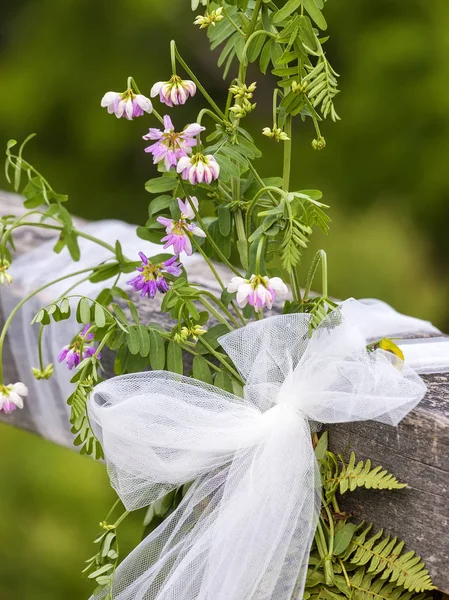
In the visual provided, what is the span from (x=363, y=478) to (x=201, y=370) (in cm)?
21

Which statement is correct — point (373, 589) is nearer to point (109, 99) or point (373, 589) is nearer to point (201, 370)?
point (201, 370)

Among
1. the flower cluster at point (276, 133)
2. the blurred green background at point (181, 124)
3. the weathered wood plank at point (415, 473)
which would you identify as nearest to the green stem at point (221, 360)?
the weathered wood plank at point (415, 473)

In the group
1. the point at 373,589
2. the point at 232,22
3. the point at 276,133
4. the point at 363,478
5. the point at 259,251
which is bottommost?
the point at 373,589

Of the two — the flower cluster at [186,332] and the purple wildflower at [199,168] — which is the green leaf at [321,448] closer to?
the flower cluster at [186,332]

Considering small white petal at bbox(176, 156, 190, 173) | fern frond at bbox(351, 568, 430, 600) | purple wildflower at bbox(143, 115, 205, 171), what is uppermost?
purple wildflower at bbox(143, 115, 205, 171)

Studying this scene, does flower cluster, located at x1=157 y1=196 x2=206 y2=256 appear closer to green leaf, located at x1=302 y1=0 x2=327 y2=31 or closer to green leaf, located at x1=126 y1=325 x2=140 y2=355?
green leaf, located at x1=126 y1=325 x2=140 y2=355

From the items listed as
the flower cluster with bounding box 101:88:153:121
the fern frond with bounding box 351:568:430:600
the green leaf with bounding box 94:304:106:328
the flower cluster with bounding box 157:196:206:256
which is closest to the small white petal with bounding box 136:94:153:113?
the flower cluster with bounding box 101:88:153:121

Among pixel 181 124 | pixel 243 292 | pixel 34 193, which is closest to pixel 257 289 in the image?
pixel 243 292

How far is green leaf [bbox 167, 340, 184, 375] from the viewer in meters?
0.89

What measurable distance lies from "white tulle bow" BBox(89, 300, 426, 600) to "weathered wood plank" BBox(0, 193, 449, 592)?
0.03 meters

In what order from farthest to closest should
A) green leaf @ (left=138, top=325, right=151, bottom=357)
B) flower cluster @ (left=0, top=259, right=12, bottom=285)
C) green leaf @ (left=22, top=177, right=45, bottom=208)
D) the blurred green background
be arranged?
the blurred green background < green leaf @ (left=22, top=177, right=45, bottom=208) < flower cluster @ (left=0, top=259, right=12, bottom=285) < green leaf @ (left=138, top=325, right=151, bottom=357)

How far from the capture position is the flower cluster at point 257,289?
0.77m

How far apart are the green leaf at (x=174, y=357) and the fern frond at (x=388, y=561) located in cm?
25

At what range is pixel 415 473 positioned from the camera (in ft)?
2.53
